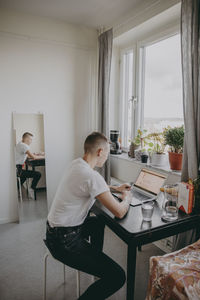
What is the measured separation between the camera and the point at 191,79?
5.39 feet

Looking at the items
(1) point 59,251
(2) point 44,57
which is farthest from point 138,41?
(1) point 59,251

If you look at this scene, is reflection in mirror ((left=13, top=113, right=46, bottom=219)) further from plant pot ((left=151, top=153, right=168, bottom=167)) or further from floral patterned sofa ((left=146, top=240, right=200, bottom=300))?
floral patterned sofa ((left=146, top=240, right=200, bottom=300))

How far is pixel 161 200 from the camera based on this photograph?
1.69 metres

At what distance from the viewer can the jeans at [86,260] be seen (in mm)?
1303

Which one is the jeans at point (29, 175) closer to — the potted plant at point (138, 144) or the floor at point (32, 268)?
the floor at point (32, 268)

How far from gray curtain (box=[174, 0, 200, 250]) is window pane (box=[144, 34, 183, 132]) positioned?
0.61 m

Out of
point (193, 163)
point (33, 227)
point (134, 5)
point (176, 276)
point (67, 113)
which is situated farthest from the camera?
point (67, 113)

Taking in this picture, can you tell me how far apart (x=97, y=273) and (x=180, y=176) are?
1045mm

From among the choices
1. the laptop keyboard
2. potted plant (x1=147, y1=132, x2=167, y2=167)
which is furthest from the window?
the laptop keyboard

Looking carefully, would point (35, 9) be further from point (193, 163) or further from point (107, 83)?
point (193, 163)

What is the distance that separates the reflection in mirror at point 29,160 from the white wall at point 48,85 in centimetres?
7

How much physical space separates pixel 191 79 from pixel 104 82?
1.34m

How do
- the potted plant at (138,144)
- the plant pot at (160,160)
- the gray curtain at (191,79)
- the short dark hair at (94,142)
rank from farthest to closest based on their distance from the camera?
the potted plant at (138,144)
the plant pot at (160,160)
the gray curtain at (191,79)
the short dark hair at (94,142)

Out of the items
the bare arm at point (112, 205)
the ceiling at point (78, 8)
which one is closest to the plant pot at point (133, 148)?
the bare arm at point (112, 205)
